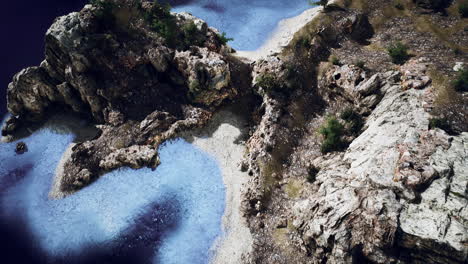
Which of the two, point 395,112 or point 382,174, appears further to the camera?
point 395,112

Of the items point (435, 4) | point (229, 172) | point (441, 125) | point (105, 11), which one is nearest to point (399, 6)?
point (435, 4)

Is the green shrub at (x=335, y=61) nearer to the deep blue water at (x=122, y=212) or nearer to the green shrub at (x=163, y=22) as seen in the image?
the deep blue water at (x=122, y=212)

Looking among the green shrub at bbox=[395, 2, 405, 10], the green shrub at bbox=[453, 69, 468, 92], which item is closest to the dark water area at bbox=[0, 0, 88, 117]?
the green shrub at bbox=[395, 2, 405, 10]

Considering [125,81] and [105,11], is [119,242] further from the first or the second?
[105,11]

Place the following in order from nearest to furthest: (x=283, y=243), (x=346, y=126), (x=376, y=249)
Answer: (x=376, y=249), (x=283, y=243), (x=346, y=126)

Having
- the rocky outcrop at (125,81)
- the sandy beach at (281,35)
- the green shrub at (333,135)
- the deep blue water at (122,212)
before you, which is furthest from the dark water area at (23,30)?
the green shrub at (333,135)

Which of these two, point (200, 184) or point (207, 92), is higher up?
point (207, 92)

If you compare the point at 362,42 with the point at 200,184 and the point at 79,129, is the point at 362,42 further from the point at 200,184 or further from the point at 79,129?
the point at 79,129

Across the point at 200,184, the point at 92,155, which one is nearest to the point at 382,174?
the point at 200,184
